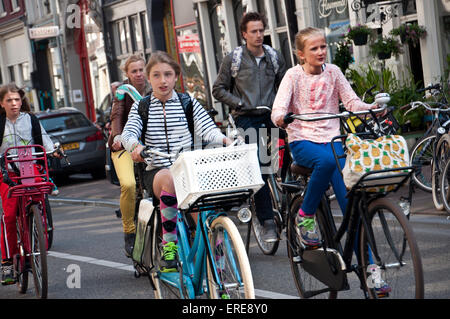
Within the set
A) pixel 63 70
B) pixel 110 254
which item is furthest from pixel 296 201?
pixel 63 70

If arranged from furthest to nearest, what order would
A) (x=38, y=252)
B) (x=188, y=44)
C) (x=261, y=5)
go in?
(x=188, y=44) → (x=261, y=5) → (x=38, y=252)

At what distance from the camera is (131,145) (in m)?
5.58

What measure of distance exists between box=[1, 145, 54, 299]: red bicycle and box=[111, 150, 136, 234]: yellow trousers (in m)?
0.73

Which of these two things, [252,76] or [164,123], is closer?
[164,123]

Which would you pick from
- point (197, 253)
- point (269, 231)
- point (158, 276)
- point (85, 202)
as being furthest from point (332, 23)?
point (197, 253)

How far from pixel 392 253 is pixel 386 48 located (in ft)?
35.7

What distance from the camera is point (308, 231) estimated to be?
5586mm

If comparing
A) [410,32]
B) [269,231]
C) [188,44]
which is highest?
[188,44]

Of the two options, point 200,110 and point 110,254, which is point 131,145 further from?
point 110,254

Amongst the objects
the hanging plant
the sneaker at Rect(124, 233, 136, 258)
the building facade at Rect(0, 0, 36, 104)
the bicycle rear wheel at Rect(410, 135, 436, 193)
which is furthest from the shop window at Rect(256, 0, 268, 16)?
the building facade at Rect(0, 0, 36, 104)

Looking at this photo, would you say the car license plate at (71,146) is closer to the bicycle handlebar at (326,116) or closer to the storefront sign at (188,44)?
the storefront sign at (188,44)

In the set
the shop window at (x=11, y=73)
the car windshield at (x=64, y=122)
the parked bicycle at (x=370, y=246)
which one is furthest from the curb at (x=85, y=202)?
the shop window at (x=11, y=73)

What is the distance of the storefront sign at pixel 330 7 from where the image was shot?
56.7ft

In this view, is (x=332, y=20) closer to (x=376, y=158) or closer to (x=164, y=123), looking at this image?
(x=164, y=123)
